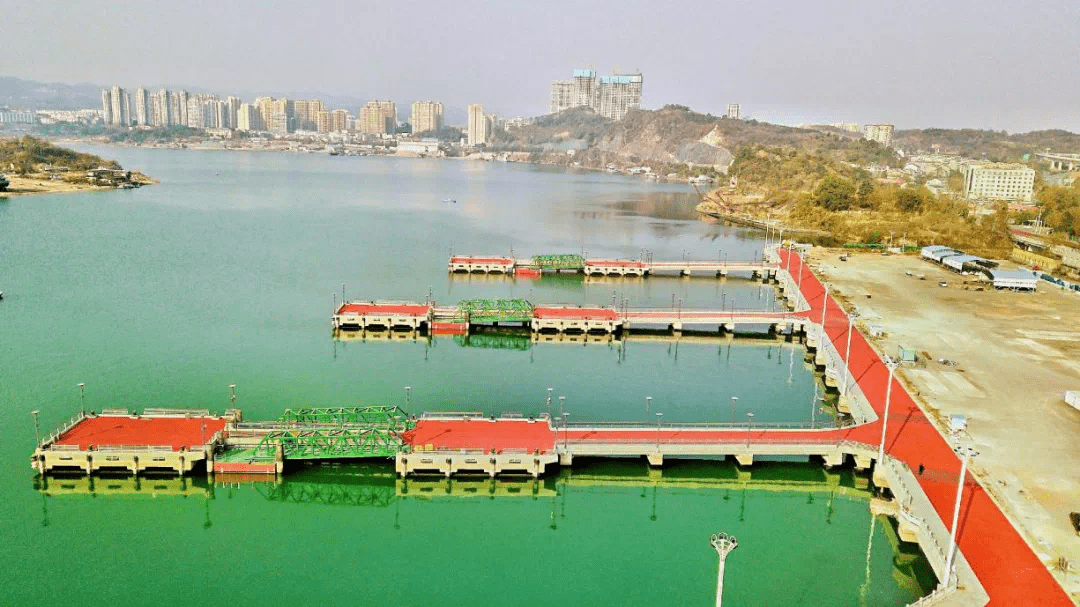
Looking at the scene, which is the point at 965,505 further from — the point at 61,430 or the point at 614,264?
the point at 614,264

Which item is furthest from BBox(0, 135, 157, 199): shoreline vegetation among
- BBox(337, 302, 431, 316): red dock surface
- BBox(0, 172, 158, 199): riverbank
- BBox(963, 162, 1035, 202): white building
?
BBox(963, 162, 1035, 202): white building

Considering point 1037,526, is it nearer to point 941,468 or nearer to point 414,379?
point 941,468

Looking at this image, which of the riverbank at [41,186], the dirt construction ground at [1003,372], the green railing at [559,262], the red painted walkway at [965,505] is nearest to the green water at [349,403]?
the red painted walkway at [965,505]

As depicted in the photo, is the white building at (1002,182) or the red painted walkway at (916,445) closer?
the red painted walkway at (916,445)

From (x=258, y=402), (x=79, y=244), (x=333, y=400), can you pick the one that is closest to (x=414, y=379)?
(x=333, y=400)

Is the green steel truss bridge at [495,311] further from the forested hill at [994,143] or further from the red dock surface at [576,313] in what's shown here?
the forested hill at [994,143]
